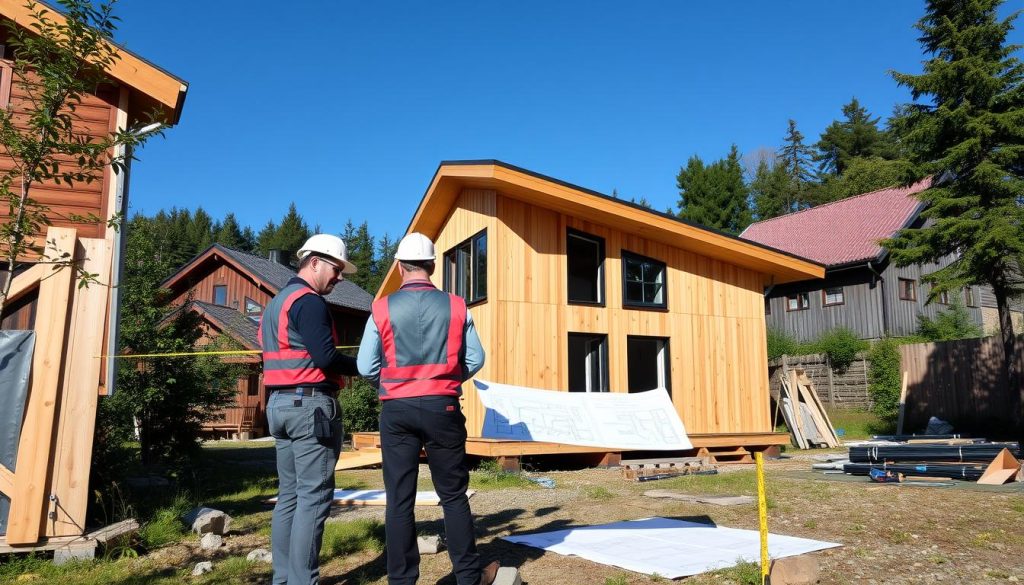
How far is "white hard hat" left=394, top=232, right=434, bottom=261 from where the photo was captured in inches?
142

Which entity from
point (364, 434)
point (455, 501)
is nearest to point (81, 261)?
point (455, 501)

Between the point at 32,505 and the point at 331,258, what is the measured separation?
8.59ft

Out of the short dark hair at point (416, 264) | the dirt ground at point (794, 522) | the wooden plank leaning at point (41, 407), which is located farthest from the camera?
the wooden plank leaning at point (41, 407)

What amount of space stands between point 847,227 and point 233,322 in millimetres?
21003

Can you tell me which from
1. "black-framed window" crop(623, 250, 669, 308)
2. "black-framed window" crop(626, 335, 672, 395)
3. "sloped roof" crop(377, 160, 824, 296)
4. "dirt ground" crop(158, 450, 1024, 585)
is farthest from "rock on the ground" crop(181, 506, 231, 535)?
"black-framed window" crop(623, 250, 669, 308)

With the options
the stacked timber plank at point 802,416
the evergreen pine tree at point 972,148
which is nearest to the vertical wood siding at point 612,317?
the stacked timber plank at point 802,416

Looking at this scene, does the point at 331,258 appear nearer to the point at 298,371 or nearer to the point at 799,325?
the point at 298,371

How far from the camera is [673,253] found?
40.4 feet

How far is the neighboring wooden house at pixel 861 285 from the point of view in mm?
22219

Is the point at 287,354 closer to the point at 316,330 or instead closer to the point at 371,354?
the point at 316,330

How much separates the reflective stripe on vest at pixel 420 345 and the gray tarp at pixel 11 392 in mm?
2660

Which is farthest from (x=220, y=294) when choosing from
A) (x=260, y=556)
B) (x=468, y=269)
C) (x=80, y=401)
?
(x=260, y=556)

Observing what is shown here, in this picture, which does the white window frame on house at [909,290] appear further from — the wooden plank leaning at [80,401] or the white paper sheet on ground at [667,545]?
the wooden plank leaning at [80,401]

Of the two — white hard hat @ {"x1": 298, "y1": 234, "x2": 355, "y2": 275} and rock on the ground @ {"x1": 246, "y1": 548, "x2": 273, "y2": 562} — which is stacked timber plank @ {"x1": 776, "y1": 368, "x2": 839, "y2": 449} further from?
white hard hat @ {"x1": 298, "y1": 234, "x2": 355, "y2": 275}
